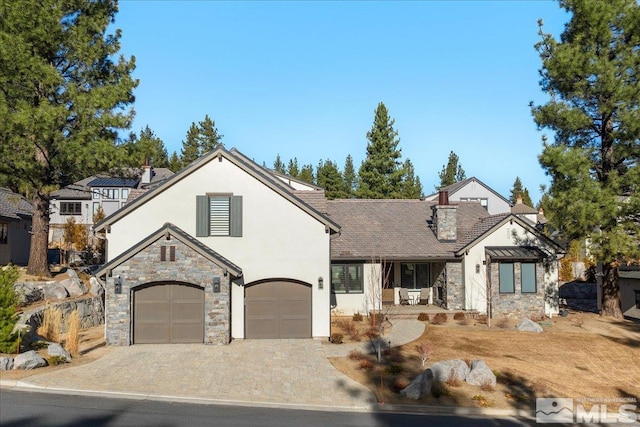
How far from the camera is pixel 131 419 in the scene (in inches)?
429

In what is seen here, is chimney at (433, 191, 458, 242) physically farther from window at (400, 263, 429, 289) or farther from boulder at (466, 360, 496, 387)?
boulder at (466, 360, 496, 387)

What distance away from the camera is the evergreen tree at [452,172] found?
10125cm

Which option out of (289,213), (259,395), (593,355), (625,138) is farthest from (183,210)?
(625,138)

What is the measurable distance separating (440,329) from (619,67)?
14.7m

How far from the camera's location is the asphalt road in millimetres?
10727

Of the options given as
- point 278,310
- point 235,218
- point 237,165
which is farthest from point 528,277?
point 237,165

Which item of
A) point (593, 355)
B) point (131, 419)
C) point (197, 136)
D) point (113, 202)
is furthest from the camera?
point (197, 136)

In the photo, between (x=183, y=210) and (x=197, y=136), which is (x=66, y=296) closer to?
(x=183, y=210)

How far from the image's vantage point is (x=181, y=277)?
19250mm

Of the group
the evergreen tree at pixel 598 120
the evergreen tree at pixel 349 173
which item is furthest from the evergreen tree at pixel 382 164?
the evergreen tree at pixel 349 173

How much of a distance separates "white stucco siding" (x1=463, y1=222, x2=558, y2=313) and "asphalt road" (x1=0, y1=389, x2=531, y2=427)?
14.7 m

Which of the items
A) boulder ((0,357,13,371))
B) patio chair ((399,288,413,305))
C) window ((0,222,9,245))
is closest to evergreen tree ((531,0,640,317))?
patio chair ((399,288,413,305))

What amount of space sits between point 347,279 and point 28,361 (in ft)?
50.7

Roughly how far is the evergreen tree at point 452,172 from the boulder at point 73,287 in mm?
85968
